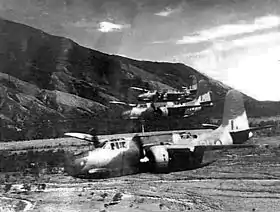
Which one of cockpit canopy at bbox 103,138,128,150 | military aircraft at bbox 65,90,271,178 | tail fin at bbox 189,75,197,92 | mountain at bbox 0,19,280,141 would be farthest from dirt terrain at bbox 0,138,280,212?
tail fin at bbox 189,75,197,92

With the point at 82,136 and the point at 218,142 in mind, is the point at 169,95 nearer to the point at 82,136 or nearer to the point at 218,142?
the point at 218,142

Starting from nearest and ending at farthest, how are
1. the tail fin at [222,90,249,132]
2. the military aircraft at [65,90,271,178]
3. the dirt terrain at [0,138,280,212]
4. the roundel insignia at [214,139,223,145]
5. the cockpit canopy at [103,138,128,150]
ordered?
the military aircraft at [65,90,271,178]
the cockpit canopy at [103,138,128,150]
the dirt terrain at [0,138,280,212]
the roundel insignia at [214,139,223,145]
the tail fin at [222,90,249,132]

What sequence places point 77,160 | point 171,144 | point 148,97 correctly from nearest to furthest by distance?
point 77,160 < point 171,144 < point 148,97

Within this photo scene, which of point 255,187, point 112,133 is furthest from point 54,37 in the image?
point 255,187

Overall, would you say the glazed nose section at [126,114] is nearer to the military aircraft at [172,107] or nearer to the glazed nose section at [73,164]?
the military aircraft at [172,107]

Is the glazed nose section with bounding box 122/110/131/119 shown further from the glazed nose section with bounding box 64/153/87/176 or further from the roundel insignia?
the roundel insignia

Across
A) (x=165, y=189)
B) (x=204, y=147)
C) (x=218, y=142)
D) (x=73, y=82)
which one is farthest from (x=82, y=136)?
(x=218, y=142)

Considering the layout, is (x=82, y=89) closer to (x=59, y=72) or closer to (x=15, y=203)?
(x=59, y=72)
